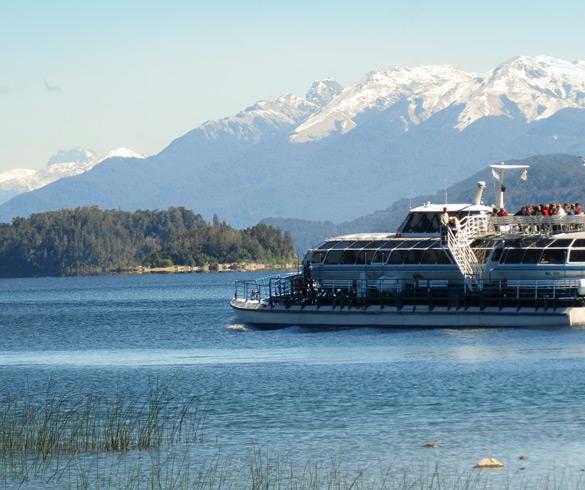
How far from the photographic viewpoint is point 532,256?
84562 millimetres

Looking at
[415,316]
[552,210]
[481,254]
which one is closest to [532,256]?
[481,254]

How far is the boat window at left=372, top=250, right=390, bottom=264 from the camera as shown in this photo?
298 ft

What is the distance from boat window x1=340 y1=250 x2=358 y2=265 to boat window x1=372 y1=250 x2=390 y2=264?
5.31 ft

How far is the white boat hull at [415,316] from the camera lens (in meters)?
81.7

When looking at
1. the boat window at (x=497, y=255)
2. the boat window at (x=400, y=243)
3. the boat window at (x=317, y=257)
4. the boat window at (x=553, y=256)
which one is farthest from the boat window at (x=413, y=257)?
the boat window at (x=553, y=256)

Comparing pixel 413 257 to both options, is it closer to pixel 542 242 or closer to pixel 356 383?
pixel 542 242

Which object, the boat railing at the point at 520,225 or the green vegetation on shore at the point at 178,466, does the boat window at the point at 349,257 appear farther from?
the green vegetation on shore at the point at 178,466

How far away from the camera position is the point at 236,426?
4956 cm

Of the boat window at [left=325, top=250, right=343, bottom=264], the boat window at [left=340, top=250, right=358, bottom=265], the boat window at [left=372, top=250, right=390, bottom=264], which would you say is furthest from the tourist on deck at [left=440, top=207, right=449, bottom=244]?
the boat window at [left=325, top=250, right=343, bottom=264]

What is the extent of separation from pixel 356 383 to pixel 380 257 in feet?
102

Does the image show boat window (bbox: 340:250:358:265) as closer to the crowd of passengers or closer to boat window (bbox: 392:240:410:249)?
boat window (bbox: 392:240:410:249)

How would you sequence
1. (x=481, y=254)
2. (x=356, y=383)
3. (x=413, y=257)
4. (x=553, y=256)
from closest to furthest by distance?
(x=356, y=383) → (x=553, y=256) → (x=481, y=254) → (x=413, y=257)

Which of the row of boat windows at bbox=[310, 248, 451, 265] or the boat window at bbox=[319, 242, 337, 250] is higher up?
the boat window at bbox=[319, 242, 337, 250]

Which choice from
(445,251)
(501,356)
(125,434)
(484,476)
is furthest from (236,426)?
(445,251)
